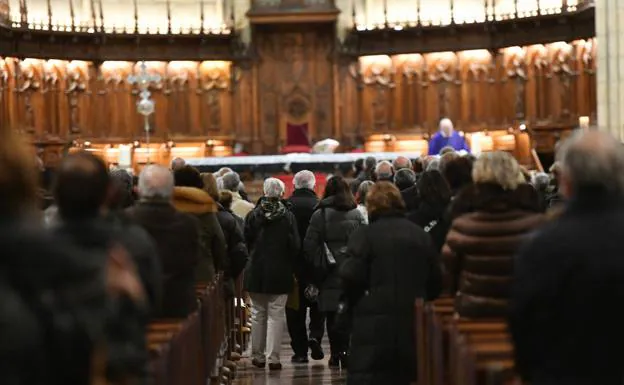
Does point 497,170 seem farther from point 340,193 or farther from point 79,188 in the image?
point 340,193

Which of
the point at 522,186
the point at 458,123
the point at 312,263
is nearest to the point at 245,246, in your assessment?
the point at 312,263

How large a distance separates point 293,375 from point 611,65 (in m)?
7.87

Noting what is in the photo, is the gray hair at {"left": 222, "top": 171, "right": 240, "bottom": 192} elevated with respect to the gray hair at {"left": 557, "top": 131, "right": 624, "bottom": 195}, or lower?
lower

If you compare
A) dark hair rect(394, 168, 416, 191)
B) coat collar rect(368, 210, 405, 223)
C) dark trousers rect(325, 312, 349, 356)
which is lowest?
dark trousers rect(325, 312, 349, 356)

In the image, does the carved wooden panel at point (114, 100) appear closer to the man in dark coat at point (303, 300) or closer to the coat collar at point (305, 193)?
the man in dark coat at point (303, 300)

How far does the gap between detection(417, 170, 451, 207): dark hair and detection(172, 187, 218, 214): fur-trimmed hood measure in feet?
4.85

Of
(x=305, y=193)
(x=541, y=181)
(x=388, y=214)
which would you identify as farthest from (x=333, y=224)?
(x=388, y=214)

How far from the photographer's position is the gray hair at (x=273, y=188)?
34.1 feet

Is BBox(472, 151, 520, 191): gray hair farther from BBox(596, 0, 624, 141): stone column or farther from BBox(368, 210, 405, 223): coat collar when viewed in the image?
BBox(596, 0, 624, 141): stone column

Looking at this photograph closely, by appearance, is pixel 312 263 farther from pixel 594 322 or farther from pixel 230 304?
pixel 594 322

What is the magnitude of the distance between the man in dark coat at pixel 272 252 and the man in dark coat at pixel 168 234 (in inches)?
142

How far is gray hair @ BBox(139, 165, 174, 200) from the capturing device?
6.65 m

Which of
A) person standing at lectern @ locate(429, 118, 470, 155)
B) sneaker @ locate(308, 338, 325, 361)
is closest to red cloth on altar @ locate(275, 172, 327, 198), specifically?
person standing at lectern @ locate(429, 118, 470, 155)

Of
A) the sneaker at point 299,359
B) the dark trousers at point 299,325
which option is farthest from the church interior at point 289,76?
the sneaker at point 299,359
